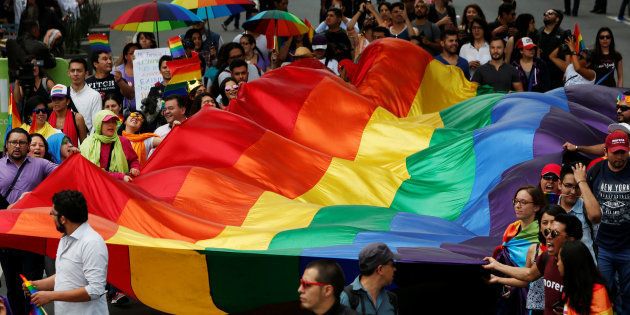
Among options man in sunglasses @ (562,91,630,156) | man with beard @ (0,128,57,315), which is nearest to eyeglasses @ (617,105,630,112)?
man in sunglasses @ (562,91,630,156)

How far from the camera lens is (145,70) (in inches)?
612

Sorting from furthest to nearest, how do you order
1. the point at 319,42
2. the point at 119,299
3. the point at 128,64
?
the point at 319,42, the point at 128,64, the point at 119,299

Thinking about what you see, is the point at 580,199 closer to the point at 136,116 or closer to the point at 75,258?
the point at 75,258

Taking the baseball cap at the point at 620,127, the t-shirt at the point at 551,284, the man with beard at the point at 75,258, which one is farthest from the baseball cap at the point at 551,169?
the man with beard at the point at 75,258

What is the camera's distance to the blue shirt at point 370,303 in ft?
24.3

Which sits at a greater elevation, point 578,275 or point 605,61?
point 605,61

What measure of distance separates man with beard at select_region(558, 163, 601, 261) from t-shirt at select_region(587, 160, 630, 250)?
139 millimetres

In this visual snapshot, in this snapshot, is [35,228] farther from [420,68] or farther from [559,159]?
[420,68]

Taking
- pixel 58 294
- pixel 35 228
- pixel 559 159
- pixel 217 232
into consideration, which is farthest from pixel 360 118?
pixel 58 294

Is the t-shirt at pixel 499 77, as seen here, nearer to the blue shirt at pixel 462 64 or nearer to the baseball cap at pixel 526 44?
the baseball cap at pixel 526 44

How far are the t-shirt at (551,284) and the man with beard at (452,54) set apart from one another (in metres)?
8.06

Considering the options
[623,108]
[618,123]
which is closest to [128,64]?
[623,108]

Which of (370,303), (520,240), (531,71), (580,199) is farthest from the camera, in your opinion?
(531,71)

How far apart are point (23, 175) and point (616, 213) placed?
5.30 metres
